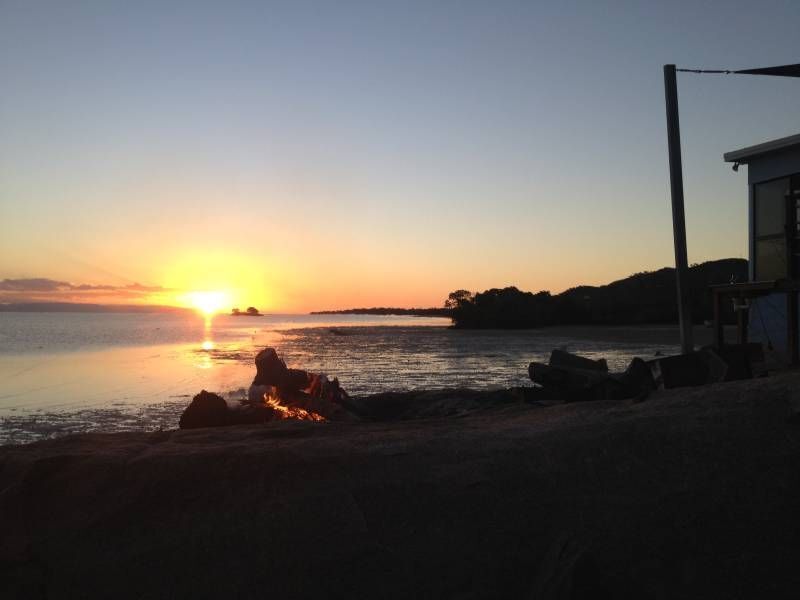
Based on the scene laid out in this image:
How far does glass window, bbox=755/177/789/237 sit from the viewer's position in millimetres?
14453

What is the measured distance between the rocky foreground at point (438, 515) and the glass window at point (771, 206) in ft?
34.3

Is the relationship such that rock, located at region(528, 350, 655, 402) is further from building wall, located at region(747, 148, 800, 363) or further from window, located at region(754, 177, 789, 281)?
window, located at region(754, 177, 789, 281)

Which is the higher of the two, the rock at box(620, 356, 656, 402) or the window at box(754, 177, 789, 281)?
the window at box(754, 177, 789, 281)

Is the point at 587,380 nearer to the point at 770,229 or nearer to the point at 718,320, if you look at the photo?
the point at 718,320

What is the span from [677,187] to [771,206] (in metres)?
6.18

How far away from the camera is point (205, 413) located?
346 inches

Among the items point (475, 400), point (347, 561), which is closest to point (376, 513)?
point (347, 561)

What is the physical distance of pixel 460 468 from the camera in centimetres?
496

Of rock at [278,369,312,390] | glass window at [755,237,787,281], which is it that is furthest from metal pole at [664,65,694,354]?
rock at [278,369,312,390]

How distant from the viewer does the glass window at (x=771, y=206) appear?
14.5 meters

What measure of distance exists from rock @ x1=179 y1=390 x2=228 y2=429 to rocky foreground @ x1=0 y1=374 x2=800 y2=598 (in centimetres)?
307

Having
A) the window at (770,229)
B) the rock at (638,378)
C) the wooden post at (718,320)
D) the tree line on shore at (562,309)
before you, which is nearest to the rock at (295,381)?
the rock at (638,378)

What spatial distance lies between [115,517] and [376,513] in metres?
1.85

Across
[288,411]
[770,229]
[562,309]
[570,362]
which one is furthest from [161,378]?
[562,309]
